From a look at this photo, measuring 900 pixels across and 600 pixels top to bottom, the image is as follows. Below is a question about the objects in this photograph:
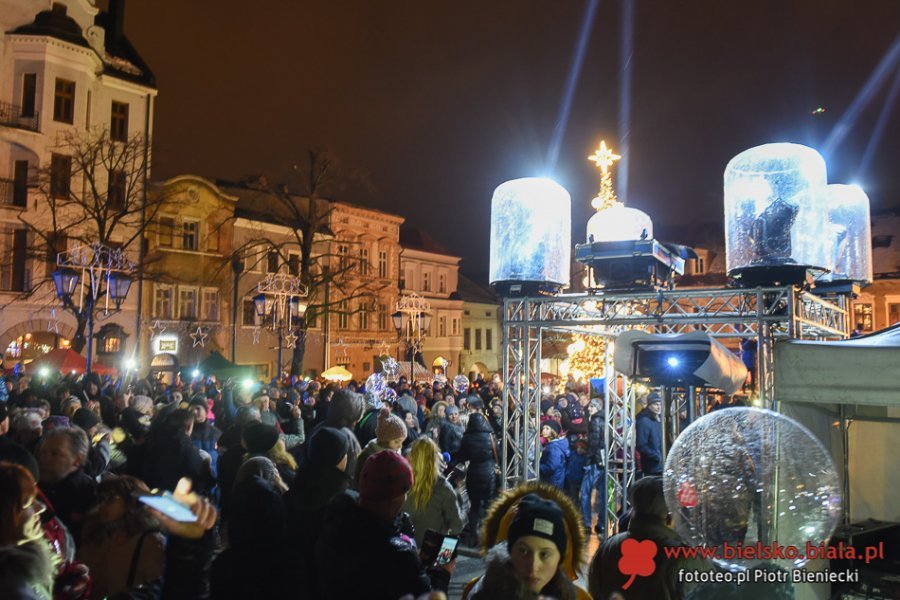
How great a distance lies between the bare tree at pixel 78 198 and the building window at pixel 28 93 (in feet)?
5.10

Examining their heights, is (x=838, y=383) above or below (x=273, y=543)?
above

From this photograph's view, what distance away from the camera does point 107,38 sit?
105 feet

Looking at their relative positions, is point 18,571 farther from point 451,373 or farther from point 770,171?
point 451,373

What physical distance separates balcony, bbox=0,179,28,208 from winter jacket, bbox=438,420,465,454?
81.3 feet

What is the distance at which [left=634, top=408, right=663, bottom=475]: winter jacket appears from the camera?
31.4 ft

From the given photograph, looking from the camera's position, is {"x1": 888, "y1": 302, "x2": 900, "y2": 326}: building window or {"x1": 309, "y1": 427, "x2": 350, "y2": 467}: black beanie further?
{"x1": 888, "y1": 302, "x2": 900, "y2": 326}: building window

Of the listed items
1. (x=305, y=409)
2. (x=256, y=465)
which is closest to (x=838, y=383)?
(x=256, y=465)

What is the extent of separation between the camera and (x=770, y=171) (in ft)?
25.9

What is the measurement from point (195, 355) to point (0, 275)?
349 inches

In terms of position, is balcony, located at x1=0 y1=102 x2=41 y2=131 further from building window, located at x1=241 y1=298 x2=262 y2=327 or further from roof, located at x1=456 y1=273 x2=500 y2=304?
roof, located at x1=456 y1=273 x2=500 y2=304

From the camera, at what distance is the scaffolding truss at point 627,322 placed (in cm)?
771

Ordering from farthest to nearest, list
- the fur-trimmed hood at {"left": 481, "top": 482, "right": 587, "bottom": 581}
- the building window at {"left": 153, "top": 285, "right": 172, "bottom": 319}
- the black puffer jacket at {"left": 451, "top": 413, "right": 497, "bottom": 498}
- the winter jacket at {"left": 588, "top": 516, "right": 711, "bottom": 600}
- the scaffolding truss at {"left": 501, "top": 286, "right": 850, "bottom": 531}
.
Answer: the building window at {"left": 153, "top": 285, "right": 172, "bottom": 319} → the black puffer jacket at {"left": 451, "top": 413, "right": 497, "bottom": 498} → the scaffolding truss at {"left": 501, "top": 286, "right": 850, "bottom": 531} → the winter jacket at {"left": 588, "top": 516, "right": 711, "bottom": 600} → the fur-trimmed hood at {"left": 481, "top": 482, "right": 587, "bottom": 581}

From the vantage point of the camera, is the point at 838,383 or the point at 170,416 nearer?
the point at 838,383

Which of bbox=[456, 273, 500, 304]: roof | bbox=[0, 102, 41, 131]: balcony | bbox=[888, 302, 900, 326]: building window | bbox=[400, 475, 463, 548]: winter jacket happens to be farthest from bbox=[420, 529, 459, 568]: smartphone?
bbox=[456, 273, 500, 304]: roof
